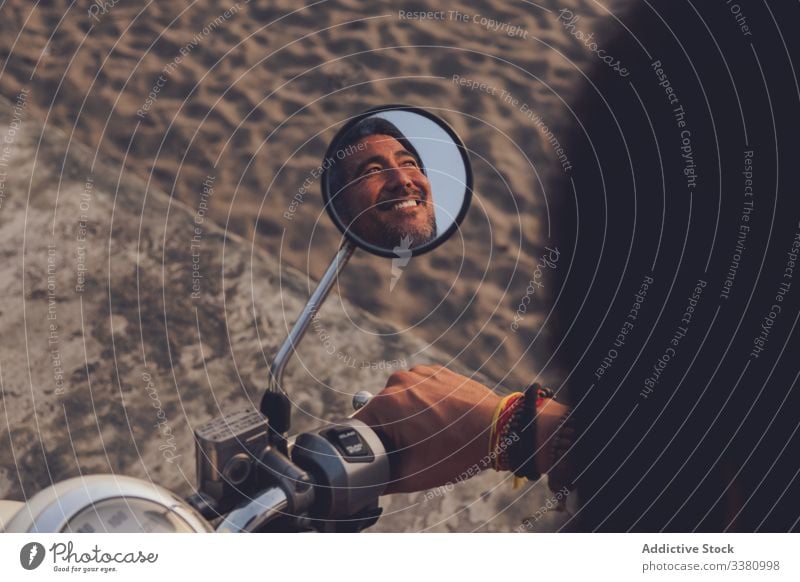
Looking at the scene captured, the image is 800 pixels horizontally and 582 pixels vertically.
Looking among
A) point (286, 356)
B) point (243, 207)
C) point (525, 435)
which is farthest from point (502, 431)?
point (243, 207)

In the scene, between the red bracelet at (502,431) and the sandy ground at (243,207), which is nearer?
the red bracelet at (502,431)

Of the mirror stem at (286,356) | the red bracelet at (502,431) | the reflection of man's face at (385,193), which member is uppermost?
the reflection of man's face at (385,193)

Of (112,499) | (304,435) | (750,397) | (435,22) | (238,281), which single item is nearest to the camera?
(112,499)

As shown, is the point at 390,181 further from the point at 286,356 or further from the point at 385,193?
the point at 286,356

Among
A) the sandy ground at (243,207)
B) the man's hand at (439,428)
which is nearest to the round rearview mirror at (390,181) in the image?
the man's hand at (439,428)

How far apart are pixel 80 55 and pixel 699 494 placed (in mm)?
1640

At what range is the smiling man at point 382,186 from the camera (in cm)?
81

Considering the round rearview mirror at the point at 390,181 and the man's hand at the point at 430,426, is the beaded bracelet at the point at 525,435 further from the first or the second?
the round rearview mirror at the point at 390,181

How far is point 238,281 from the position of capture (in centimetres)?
185

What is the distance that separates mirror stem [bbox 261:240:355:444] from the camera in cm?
81

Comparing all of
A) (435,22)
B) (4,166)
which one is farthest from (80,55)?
(435,22)

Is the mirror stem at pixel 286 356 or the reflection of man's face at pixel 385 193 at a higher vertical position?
the reflection of man's face at pixel 385 193

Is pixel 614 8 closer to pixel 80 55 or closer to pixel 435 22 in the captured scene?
pixel 435 22

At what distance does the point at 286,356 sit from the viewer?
2.66 ft
